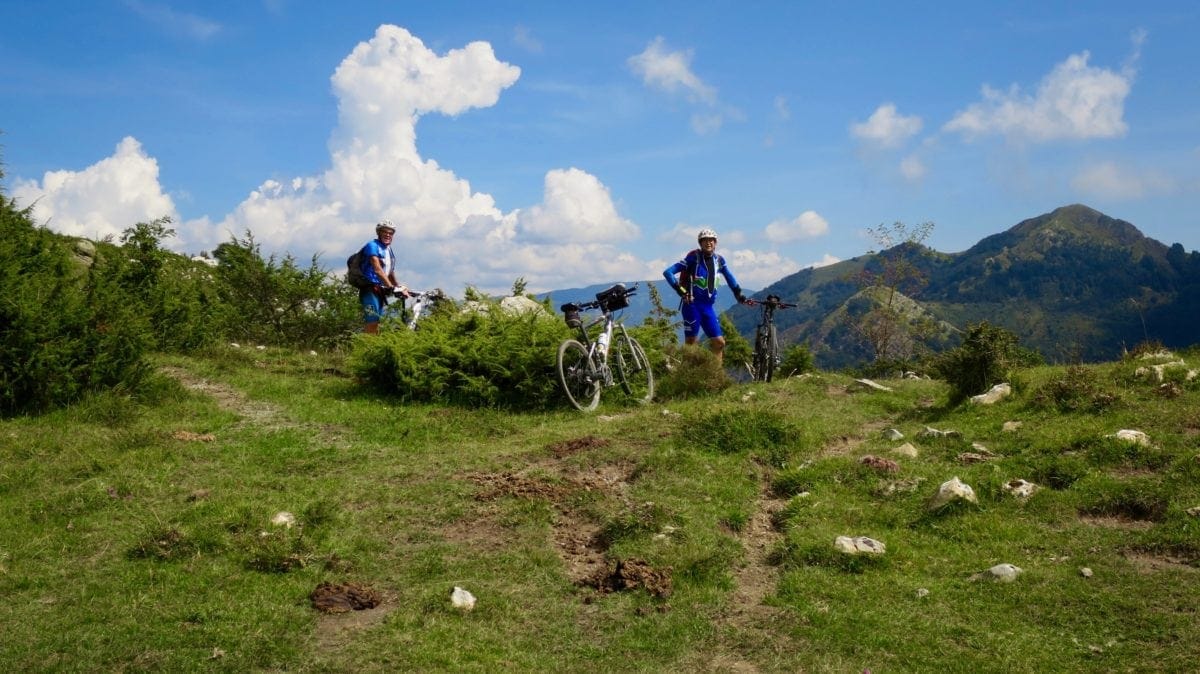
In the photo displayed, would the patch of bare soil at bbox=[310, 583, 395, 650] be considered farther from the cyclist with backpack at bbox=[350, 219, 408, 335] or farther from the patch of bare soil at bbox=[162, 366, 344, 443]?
the cyclist with backpack at bbox=[350, 219, 408, 335]

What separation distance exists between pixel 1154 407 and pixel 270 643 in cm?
996

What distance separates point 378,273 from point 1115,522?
1222cm

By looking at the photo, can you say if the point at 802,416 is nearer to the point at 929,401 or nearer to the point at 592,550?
the point at 929,401

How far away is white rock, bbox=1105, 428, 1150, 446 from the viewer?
8320 mm

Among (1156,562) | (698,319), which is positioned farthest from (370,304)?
(1156,562)

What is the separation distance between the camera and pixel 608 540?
282 inches

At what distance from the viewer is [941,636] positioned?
212 inches

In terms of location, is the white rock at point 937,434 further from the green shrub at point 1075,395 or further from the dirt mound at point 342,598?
the dirt mound at point 342,598

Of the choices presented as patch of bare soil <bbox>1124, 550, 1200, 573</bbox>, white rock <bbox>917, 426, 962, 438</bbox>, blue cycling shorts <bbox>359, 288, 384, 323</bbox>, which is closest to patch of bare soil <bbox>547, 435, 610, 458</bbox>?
white rock <bbox>917, 426, 962, 438</bbox>

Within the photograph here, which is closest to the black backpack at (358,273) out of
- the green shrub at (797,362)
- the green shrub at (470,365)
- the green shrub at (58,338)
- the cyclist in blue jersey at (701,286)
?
the green shrub at (470,365)

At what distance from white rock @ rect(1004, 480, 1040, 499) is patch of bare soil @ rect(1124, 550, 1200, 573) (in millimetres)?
1296

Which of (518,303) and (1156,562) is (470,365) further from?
(1156,562)

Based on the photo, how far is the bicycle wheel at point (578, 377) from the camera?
12461 millimetres

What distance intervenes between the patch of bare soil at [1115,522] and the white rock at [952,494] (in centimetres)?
91
